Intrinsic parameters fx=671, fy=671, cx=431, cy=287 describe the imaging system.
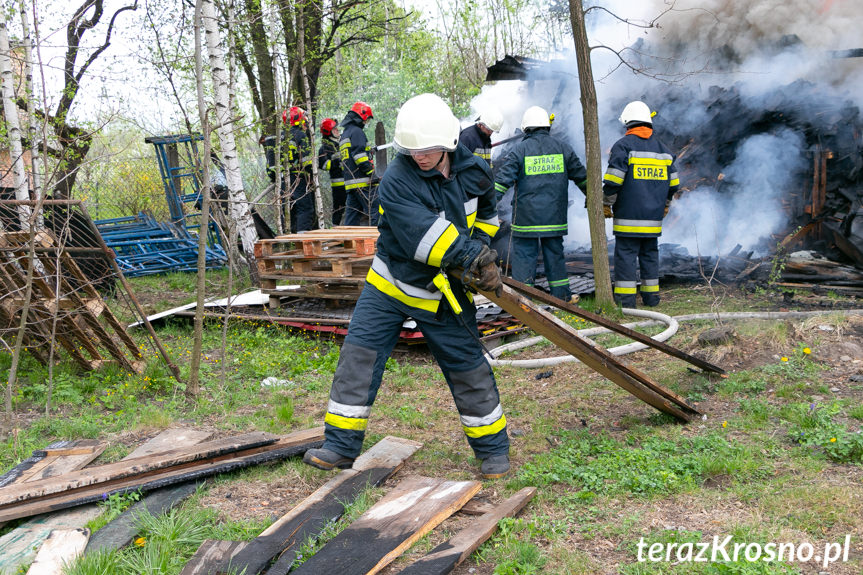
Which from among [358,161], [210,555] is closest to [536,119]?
[358,161]

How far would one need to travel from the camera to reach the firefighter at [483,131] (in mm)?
8086

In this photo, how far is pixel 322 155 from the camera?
427 inches

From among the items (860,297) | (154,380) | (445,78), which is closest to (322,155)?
(154,380)

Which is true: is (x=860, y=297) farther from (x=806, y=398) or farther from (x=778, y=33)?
(x=778, y=33)

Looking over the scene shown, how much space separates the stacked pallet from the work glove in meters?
3.13

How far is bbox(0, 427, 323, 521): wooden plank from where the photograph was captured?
128 inches

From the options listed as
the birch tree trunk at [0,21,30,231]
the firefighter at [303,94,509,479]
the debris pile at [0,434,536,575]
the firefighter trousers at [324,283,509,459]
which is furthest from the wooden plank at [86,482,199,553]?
the birch tree trunk at [0,21,30,231]

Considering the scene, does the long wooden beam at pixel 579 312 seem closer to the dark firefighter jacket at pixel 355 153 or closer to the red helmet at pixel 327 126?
the dark firefighter jacket at pixel 355 153

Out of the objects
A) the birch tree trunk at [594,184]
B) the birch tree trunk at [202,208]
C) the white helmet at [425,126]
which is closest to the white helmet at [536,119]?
the birch tree trunk at [594,184]

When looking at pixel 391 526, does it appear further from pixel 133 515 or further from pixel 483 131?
pixel 483 131

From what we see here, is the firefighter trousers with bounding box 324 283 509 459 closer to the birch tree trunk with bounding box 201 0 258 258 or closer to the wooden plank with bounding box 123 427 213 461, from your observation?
the wooden plank with bounding box 123 427 213 461

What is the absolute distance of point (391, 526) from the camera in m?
2.94

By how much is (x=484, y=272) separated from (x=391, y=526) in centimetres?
129

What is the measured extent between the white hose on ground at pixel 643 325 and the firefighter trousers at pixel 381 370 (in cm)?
186
